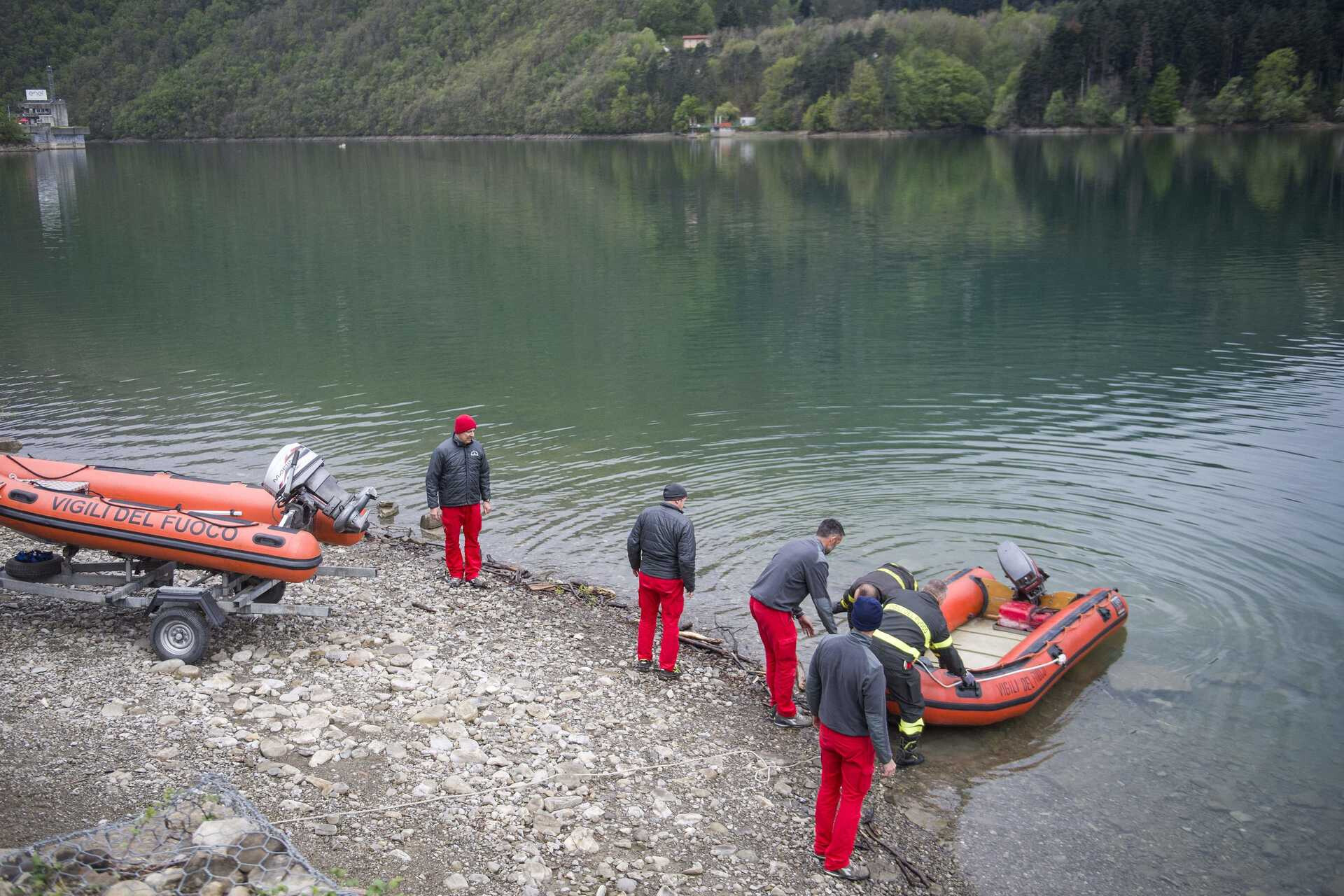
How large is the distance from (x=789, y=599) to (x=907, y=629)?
0.94m

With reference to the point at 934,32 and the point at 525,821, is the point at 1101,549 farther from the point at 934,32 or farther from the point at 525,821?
the point at 934,32

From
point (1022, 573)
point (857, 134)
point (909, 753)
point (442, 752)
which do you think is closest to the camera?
point (442, 752)

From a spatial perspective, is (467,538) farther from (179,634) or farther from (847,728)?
(847,728)

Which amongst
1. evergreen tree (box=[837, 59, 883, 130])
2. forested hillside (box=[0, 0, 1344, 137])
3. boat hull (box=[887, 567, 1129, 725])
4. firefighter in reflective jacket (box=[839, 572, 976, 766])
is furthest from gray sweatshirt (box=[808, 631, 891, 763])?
evergreen tree (box=[837, 59, 883, 130])

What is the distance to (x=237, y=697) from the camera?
8281 millimetres

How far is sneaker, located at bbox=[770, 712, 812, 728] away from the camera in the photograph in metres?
8.76

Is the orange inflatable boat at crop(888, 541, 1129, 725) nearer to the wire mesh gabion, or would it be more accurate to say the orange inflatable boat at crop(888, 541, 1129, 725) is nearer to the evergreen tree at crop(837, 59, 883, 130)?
the wire mesh gabion

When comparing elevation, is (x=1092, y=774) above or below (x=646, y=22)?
below

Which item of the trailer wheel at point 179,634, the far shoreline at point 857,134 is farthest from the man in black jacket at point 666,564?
the far shoreline at point 857,134

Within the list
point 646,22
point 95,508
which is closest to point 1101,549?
point 95,508

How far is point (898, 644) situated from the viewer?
8.25m

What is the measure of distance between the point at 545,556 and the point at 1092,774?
21.7ft

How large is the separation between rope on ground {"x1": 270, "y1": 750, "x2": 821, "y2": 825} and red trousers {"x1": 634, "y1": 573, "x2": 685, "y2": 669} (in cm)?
131

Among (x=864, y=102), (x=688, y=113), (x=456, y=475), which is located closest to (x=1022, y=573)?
(x=456, y=475)
